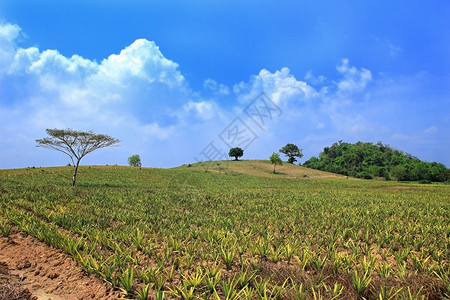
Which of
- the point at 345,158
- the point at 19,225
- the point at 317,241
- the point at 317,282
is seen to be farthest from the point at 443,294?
the point at 345,158

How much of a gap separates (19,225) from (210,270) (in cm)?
707

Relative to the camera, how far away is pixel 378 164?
347 ft

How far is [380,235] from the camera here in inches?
288

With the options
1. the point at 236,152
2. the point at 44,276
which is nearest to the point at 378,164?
the point at 236,152

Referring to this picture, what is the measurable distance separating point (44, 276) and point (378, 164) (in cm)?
12642

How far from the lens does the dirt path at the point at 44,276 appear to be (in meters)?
3.95

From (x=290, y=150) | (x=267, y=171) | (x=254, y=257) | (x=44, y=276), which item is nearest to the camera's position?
(x=44, y=276)

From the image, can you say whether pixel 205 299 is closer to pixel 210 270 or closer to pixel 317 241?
pixel 210 270

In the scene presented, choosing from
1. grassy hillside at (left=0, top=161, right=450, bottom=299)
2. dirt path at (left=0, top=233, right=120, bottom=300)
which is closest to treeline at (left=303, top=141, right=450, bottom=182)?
grassy hillside at (left=0, top=161, right=450, bottom=299)

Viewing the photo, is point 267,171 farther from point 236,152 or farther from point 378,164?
point 378,164

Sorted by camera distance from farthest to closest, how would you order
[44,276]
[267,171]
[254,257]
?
[267,171], [254,257], [44,276]

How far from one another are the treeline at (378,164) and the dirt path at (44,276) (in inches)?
3212

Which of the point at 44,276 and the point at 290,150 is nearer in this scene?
the point at 44,276

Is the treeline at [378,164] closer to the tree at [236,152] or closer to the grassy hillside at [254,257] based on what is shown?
the tree at [236,152]
